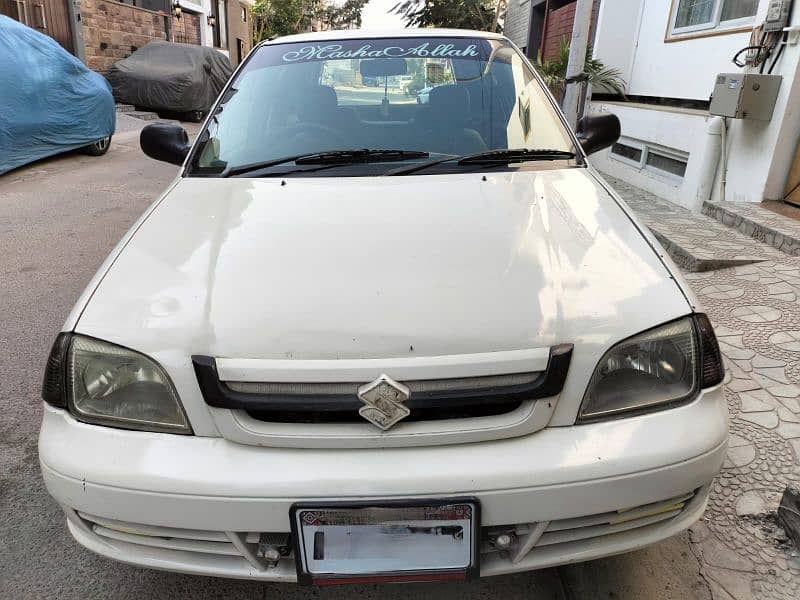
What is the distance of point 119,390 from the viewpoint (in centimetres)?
155

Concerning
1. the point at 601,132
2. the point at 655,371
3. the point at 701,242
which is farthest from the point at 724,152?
the point at 655,371

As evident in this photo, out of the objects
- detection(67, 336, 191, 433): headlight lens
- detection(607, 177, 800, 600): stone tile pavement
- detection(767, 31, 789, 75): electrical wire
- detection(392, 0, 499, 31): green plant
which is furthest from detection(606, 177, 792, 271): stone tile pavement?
detection(392, 0, 499, 31): green plant

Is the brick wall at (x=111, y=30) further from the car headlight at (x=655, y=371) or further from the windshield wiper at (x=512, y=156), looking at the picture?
the car headlight at (x=655, y=371)

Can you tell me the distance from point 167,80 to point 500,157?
12514 millimetres

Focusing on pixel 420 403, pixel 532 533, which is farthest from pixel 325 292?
pixel 532 533

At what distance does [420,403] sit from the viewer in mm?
1427

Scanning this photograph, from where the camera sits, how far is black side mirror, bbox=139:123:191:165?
281 centimetres

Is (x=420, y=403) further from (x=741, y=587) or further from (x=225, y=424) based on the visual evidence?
(x=741, y=587)

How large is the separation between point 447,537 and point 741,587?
3.41ft

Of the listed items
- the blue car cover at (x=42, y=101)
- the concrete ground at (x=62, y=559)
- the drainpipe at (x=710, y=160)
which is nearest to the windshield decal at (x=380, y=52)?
the concrete ground at (x=62, y=559)

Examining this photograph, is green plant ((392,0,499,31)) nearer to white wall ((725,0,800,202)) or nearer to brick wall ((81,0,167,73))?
brick wall ((81,0,167,73))

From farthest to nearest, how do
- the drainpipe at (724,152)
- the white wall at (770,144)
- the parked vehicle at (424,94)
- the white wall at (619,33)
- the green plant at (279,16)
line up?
the green plant at (279,16)
the white wall at (619,33)
the drainpipe at (724,152)
the white wall at (770,144)
the parked vehicle at (424,94)

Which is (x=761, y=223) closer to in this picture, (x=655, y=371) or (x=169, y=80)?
(x=655, y=371)

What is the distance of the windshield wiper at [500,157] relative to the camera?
90.4 inches
